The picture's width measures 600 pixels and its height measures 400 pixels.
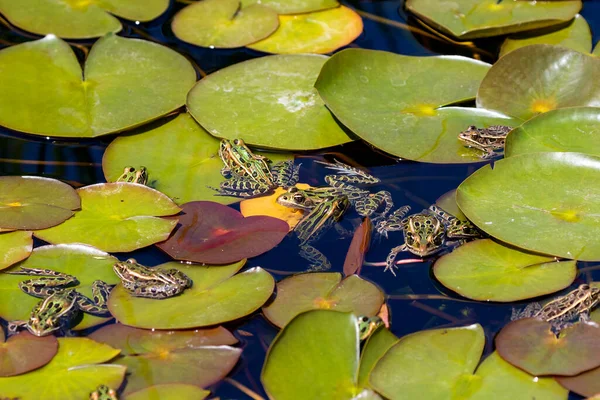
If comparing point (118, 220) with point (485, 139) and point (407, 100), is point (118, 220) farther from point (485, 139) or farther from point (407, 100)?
point (485, 139)

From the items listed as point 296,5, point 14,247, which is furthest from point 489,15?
point 14,247

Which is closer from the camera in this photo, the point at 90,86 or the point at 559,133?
the point at 559,133

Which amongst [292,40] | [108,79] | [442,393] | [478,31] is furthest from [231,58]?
[442,393]

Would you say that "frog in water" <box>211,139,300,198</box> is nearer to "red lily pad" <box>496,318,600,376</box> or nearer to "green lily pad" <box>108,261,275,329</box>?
"green lily pad" <box>108,261,275,329</box>

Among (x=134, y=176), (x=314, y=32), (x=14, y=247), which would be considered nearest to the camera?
(x=14, y=247)

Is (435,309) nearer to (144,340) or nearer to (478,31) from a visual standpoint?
(144,340)

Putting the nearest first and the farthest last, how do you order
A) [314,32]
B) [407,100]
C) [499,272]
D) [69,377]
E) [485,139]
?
[69,377]
[499,272]
[485,139]
[407,100]
[314,32]

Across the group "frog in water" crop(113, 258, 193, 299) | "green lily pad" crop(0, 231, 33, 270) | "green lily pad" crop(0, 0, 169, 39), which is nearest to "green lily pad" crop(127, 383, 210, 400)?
"frog in water" crop(113, 258, 193, 299)
